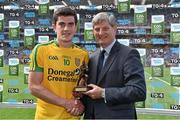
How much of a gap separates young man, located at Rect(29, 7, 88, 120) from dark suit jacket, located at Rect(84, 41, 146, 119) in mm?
121

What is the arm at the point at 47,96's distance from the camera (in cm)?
219

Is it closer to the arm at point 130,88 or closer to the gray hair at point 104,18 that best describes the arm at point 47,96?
the arm at point 130,88

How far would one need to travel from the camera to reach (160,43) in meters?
4.54

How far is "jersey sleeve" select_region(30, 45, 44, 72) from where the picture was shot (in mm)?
2236

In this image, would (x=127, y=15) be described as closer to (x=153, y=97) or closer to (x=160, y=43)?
(x=160, y=43)

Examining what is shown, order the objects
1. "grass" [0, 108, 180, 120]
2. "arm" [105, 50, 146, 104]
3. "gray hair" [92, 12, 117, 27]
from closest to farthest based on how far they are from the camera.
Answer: "arm" [105, 50, 146, 104]
"gray hair" [92, 12, 117, 27]
"grass" [0, 108, 180, 120]

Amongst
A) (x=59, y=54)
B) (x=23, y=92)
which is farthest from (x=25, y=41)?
(x=59, y=54)

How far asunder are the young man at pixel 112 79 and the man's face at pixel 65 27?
5.8 inches

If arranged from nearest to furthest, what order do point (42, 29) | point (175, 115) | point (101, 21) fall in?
point (101, 21) → point (175, 115) → point (42, 29)

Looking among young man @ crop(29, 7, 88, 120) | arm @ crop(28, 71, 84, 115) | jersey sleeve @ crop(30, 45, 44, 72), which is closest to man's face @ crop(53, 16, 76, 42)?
young man @ crop(29, 7, 88, 120)

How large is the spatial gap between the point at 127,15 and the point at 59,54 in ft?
7.92

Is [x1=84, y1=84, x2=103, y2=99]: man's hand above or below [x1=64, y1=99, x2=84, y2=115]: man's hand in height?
above

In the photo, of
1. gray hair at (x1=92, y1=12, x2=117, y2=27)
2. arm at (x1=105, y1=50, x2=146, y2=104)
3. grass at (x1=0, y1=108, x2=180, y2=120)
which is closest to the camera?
arm at (x1=105, y1=50, x2=146, y2=104)

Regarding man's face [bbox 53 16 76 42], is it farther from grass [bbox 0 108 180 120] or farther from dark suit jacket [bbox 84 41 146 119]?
grass [bbox 0 108 180 120]
